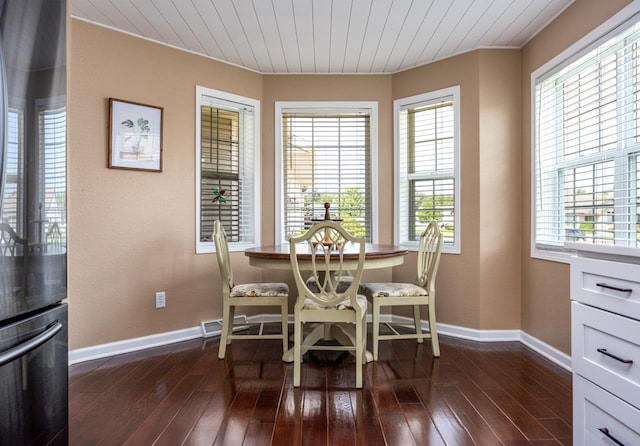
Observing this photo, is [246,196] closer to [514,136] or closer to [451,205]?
[451,205]

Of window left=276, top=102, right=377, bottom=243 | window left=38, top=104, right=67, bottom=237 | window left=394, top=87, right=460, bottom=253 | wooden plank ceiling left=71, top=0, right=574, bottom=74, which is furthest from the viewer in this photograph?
window left=276, top=102, right=377, bottom=243

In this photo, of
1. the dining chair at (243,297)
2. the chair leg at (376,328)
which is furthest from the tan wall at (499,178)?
the dining chair at (243,297)

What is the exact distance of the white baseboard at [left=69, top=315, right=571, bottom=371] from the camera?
2764 mm

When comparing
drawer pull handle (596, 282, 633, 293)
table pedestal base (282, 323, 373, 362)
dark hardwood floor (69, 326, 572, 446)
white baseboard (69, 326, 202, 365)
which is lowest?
dark hardwood floor (69, 326, 572, 446)

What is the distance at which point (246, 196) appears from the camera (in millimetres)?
3854

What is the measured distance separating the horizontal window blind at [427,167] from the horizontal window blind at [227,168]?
4.89 ft

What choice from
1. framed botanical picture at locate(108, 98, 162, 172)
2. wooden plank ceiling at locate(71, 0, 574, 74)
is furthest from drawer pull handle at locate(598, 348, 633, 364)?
framed botanical picture at locate(108, 98, 162, 172)

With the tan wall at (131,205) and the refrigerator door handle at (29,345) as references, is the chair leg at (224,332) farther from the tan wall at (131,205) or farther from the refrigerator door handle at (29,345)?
the refrigerator door handle at (29,345)

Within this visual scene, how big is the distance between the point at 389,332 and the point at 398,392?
125 cm

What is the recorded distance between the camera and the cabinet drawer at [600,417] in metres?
1.13

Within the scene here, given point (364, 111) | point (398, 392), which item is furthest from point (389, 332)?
point (364, 111)

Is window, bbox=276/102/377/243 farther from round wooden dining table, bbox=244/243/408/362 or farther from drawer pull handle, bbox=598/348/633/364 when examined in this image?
drawer pull handle, bbox=598/348/633/364

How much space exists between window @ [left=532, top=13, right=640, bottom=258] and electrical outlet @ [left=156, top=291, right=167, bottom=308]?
299 centimetres

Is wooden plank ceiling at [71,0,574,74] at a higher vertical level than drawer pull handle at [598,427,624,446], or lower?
higher
